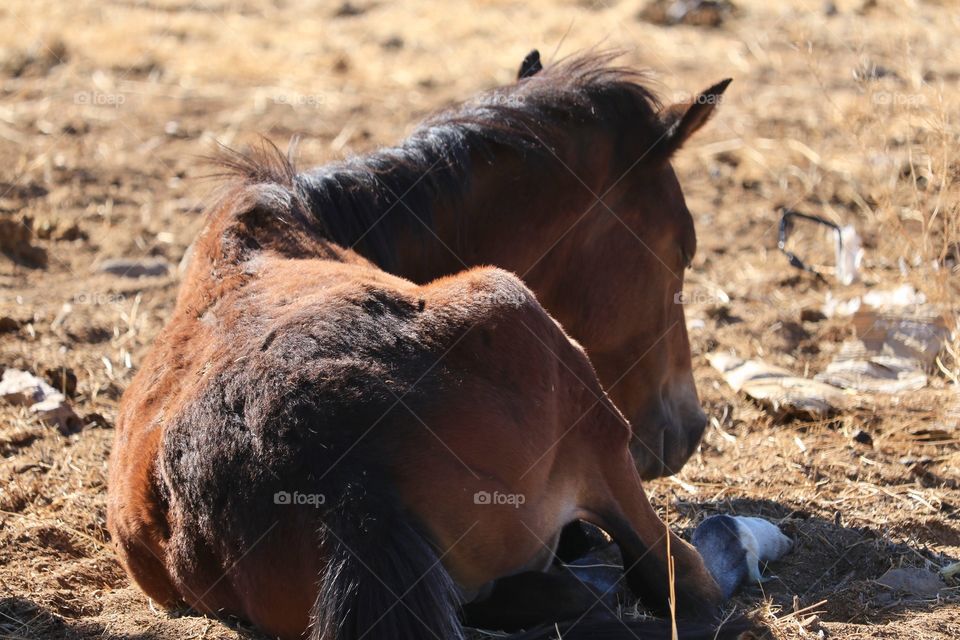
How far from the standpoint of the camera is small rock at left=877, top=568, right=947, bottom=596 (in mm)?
3615

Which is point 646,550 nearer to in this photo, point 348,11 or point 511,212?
point 511,212

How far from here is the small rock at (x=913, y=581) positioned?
362 cm

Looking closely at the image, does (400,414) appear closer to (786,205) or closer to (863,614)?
(863,614)

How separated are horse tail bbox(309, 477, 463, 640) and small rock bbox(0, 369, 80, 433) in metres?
2.76

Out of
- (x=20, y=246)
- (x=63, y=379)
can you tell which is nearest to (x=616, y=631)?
(x=63, y=379)

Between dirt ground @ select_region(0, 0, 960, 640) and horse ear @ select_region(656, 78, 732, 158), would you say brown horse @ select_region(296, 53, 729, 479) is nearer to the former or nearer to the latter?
horse ear @ select_region(656, 78, 732, 158)

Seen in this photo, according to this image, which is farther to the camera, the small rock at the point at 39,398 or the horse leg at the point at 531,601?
the small rock at the point at 39,398

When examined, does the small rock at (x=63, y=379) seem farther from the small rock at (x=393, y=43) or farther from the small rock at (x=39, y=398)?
the small rock at (x=393, y=43)

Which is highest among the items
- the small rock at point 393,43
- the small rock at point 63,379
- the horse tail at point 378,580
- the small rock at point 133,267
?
the horse tail at point 378,580

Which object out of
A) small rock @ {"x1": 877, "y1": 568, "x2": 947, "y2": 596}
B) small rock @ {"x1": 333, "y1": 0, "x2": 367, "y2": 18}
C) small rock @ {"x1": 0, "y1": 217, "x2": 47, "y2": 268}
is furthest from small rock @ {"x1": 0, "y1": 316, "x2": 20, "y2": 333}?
small rock @ {"x1": 333, "y1": 0, "x2": 367, "y2": 18}

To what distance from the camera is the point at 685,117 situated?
4.39 metres

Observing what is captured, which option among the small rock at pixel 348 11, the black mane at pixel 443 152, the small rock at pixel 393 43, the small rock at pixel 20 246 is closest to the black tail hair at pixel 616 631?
the black mane at pixel 443 152

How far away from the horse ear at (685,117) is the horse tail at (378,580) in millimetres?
2304

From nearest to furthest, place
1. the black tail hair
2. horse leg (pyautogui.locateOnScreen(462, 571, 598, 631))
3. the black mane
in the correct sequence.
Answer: the black tail hair, horse leg (pyautogui.locateOnScreen(462, 571, 598, 631)), the black mane
